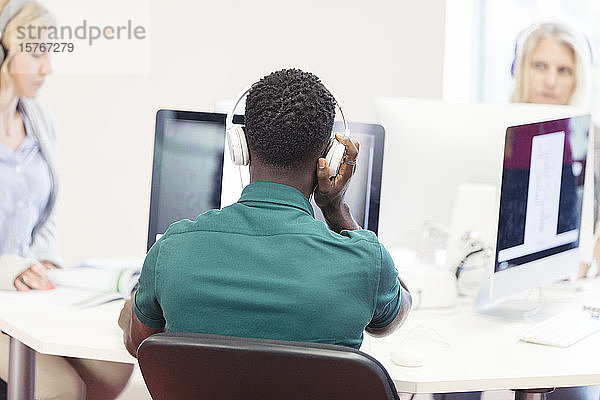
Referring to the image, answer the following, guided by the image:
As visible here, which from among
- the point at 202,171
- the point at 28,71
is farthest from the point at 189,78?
the point at 202,171

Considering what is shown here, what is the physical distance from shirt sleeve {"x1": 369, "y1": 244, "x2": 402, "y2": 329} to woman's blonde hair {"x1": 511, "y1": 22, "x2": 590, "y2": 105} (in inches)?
80.0

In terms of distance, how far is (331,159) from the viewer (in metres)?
1.30

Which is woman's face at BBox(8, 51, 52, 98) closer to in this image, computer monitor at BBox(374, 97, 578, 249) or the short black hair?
computer monitor at BBox(374, 97, 578, 249)

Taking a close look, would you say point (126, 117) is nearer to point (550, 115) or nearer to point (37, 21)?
point (37, 21)

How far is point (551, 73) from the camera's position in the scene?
3.10 metres

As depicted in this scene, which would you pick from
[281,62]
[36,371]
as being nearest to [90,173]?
[281,62]

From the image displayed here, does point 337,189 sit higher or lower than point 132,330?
higher

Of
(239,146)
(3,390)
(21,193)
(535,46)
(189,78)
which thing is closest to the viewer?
(239,146)

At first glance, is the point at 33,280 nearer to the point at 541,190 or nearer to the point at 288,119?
the point at 288,119

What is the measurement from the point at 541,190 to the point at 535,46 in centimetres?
145

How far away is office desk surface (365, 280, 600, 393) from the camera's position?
1489mm

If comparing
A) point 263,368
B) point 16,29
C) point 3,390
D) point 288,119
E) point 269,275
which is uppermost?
point 16,29

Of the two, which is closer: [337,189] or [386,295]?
[386,295]

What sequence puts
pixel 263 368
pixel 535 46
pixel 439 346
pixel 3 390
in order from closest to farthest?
pixel 263 368 → pixel 439 346 → pixel 3 390 → pixel 535 46
